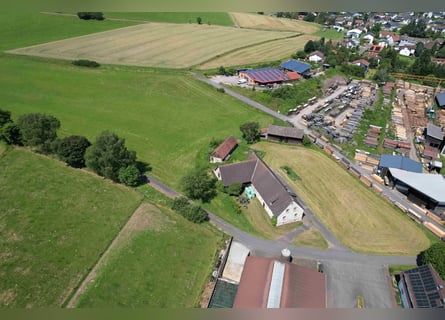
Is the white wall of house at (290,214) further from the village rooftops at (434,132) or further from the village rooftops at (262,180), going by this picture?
the village rooftops at (434,132)

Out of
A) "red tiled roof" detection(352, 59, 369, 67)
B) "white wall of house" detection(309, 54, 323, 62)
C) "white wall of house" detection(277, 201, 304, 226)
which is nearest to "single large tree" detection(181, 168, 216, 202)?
"white wall of house" detection(277, 201, 304, 226)

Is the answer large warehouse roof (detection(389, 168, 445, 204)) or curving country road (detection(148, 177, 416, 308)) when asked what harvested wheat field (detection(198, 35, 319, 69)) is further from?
curving country road (detection(148, 177, 416, 308))

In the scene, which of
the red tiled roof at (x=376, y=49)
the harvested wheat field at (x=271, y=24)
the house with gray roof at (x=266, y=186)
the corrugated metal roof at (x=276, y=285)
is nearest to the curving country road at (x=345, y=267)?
the house with gray roof at (x=266, y=186)

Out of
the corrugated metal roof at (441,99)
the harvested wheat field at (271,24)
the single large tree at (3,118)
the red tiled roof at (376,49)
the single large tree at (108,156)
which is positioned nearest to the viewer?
the single large tree at (108,156)

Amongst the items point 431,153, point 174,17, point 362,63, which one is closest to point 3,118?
point 431,153

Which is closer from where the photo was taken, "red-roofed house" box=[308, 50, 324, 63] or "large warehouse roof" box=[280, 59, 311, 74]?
"large warehouse roof" box=[280, 59, 311, 74]

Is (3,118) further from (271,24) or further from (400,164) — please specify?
(271,24)
